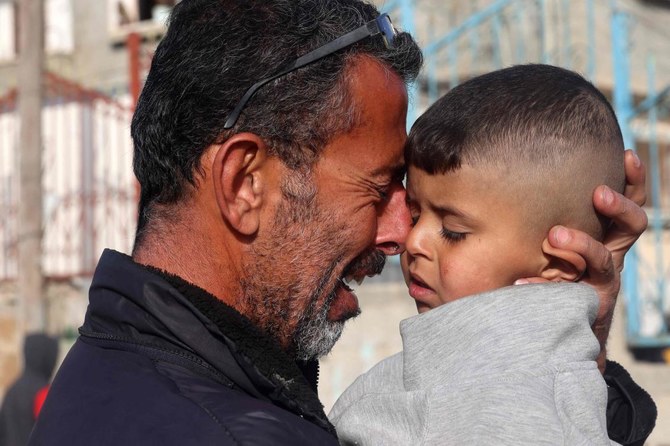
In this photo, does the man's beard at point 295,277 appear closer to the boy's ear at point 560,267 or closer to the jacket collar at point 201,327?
the jacket collar at point 201,327

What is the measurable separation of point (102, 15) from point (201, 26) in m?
11.3

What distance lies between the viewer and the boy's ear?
196 centimetres

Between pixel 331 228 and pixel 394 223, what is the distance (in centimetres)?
24

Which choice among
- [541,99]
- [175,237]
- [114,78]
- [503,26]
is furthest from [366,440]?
[114,78]

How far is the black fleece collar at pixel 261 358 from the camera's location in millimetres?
1702

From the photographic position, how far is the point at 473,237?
6.59 feet

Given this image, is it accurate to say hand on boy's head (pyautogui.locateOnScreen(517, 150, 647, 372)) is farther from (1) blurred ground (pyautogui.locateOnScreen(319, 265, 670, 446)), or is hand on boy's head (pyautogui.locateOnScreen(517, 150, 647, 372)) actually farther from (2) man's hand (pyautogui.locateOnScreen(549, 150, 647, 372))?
(1) blurred ground (pyautogui.locateOnScreen(319, 265, 670, 446))

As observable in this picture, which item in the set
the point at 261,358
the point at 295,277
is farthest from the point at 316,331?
the point at 261,358

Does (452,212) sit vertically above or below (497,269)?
above

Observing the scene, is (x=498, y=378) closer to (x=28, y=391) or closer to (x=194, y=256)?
(x=194, y=256)

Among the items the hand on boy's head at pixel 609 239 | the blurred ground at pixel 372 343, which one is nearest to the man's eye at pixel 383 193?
the hand on boy's head at pixel 609 239

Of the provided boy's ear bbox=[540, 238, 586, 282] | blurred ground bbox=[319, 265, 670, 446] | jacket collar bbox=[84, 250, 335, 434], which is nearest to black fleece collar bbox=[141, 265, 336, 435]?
jacket collar bbox=[84, 250, 335, 434]

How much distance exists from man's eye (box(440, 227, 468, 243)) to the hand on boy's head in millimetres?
146

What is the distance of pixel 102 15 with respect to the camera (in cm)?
1276
